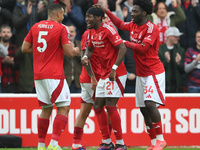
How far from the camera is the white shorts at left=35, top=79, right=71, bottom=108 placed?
7.58 meters

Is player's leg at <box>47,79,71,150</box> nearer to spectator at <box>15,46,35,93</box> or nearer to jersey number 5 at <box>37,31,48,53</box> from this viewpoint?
jersey number 5 at <box>37,31,48,53</box>

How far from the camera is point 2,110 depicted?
984 cm

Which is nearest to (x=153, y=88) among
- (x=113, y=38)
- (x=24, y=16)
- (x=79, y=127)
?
(x=113, y=38)

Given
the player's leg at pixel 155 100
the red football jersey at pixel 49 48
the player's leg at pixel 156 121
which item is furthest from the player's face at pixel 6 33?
the player's leg at pixel 156 121

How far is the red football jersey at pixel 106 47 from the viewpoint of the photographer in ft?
26.2

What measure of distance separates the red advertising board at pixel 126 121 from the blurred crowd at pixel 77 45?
1.18 meters

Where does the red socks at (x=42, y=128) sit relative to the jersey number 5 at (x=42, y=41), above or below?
below

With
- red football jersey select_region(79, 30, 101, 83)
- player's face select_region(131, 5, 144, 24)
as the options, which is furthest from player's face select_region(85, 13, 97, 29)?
player's face select_region(131, 5, 144, 24)

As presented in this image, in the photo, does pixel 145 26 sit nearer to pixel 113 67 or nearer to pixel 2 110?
pixel 113 67

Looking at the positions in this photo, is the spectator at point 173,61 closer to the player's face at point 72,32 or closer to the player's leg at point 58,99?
the player's face at point 72,32

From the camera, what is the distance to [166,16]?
11.5 m

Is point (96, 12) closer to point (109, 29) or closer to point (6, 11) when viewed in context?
point (109, 29)

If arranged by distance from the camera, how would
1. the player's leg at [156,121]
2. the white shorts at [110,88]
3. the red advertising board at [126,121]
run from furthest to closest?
A: 1. the red advertising board at [126,121]
2. the white shorts at [110,88]
3. the player's leg at [156,121]

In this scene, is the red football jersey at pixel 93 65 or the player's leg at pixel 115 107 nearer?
the player's leg at pixel 115 107
